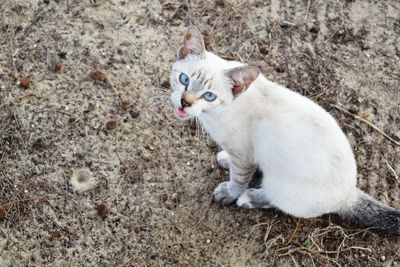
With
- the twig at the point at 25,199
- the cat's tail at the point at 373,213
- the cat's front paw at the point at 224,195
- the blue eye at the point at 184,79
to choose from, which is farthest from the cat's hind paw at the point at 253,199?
the twig at the point at 25,199

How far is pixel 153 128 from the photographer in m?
3.61

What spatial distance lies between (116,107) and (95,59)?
0.46 m

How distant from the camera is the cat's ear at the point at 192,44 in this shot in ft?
8.77

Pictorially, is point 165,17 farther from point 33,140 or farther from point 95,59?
point 33,140

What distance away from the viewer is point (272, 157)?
2.88 m

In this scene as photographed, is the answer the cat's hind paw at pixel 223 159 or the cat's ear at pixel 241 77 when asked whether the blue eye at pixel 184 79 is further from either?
the cat's hind paw at pixel 223 159

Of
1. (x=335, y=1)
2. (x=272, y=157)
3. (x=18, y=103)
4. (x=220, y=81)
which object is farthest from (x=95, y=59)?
(x=335, y=1)

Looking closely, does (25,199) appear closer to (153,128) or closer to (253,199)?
(153,128)

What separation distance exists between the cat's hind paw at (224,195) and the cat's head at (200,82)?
31.0 inches

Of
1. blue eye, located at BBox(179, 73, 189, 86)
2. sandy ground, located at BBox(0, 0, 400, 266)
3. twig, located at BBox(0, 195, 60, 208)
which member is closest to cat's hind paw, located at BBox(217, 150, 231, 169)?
sandy ground, located at BBox(0, 0, 400, 266)

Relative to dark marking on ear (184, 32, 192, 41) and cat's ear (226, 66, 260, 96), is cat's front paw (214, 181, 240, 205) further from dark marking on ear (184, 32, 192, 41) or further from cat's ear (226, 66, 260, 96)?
dark marking on ear (184, 32, 192, 41)

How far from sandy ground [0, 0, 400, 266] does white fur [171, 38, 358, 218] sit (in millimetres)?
563

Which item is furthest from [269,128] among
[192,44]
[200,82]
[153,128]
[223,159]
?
[153,128]

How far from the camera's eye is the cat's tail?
3.12 metres
